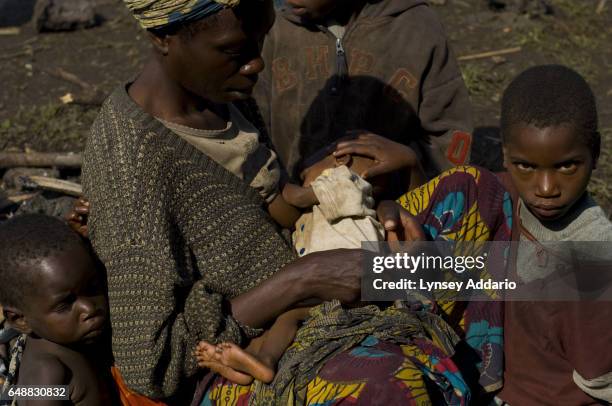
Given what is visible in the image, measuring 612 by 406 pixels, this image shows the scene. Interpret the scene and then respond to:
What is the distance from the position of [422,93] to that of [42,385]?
2256 millimetres

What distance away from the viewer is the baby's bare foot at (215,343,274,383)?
8.87ft

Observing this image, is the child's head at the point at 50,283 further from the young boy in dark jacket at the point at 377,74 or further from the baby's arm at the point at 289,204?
the young boy in dark jacket at the point at 377,74

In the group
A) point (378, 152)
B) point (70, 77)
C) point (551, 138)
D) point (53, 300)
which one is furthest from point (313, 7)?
point (70, 77)

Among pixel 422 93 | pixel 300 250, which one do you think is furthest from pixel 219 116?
pixel 422 93

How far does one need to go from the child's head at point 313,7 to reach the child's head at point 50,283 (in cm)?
158

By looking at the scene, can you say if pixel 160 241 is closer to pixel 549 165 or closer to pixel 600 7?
pixel 549 165

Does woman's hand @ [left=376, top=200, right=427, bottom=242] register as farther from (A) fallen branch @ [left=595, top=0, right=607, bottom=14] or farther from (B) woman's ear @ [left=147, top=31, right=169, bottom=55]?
(A) fallen branch @ [left=595, top=0, right=607, bottom=14]

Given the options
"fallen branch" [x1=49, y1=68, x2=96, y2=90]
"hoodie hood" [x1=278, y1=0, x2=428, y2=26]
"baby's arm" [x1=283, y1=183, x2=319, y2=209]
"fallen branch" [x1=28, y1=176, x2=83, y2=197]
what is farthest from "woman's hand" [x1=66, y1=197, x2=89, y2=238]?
"fallen branch" [x1=49, y1=68, x2=96, y2=90]

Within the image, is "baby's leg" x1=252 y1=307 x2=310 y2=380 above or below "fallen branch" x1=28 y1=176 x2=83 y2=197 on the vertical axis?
above

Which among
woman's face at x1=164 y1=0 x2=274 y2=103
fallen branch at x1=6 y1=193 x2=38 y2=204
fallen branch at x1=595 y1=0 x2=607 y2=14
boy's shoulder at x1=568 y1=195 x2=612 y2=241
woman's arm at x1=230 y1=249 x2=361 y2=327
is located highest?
woman's face at x1=164 y1=0 x2=274 y2=103

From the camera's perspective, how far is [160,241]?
105 inches

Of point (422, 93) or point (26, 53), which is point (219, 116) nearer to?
point (422, 93)

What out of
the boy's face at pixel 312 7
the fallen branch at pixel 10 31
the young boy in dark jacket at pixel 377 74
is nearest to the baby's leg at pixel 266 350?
the young boy in dark jacket at pixel 377 74

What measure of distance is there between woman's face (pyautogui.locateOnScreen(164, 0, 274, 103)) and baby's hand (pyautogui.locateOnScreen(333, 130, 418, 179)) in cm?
63
